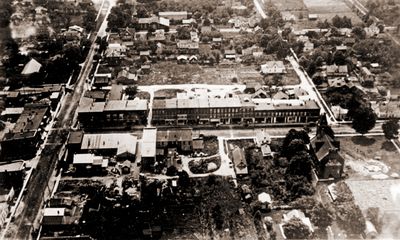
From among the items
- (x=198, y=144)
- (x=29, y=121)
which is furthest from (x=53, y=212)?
(x=198, y=144)

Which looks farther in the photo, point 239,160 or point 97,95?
point 97,95

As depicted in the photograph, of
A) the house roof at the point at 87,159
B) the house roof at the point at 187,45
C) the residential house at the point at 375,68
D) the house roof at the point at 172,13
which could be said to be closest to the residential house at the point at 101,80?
the house roof at the point at 187,45

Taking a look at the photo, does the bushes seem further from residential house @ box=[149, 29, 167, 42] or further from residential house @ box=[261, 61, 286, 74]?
residential house @ box=[149, 29, 167, 42]

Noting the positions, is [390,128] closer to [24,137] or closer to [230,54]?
[230,54]

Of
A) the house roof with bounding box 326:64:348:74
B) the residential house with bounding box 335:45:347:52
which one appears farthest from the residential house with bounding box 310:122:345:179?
the residential house with bounding box 335:45:347:52

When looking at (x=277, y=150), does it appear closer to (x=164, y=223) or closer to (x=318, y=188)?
(x=318, y=188)

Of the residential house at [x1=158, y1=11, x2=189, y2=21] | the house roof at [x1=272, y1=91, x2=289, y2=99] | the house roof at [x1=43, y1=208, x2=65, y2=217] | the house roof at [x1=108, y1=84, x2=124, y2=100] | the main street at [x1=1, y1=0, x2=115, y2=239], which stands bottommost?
the main street at [x1=1, y1=0, x2=115, y2=239]

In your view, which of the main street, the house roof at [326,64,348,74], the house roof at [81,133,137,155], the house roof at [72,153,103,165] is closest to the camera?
the main street
